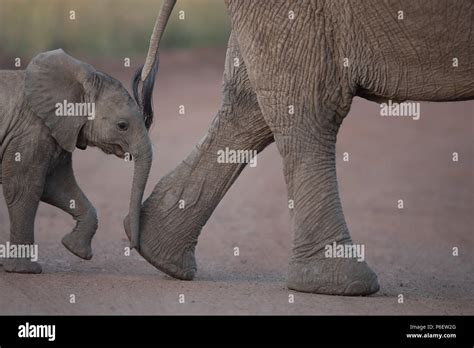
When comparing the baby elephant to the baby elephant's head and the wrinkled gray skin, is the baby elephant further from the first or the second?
the wrinkled gray skin

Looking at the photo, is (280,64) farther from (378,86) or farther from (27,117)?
(27,117)

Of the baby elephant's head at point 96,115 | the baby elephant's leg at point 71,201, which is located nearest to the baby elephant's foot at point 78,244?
the baby elephant's leg at point 71,201

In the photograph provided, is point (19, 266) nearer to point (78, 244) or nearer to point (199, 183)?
point (78, 244)

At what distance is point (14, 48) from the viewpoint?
68.5ft

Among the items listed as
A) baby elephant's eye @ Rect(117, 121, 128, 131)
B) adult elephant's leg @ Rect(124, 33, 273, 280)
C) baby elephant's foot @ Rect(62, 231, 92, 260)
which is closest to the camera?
baby elephant's eye @ Rect(117, 121, 128, 131)

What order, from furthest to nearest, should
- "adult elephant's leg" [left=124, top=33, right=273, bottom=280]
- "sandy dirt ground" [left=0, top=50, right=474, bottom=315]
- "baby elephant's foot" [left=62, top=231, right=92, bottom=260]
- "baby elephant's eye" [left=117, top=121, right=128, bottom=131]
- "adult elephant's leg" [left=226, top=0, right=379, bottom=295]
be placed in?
"baby elephant's foot" [left=62, top=231, right=92, bottom=260] → "adult elephant's leg" [left=124, top=33, right=273, bottom=280] → "baby elephant's eye" [left=117, top=121, right=128, bottom=131] → "adult elephant's leg" [left=226, top=0, right=379, bottom=295] → "sandy dirt ground" [left=0, top=50, right=474, bottom=315]

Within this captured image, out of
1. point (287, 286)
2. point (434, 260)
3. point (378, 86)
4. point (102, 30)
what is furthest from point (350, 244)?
point (102, 30)

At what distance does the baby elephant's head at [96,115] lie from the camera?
8430 millimetres

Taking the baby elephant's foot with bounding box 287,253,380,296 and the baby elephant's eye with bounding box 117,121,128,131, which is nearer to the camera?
the baby elephant's foot with bounding box 287,253,380,296

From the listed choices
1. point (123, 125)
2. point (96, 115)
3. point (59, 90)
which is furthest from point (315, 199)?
point (59, 90)

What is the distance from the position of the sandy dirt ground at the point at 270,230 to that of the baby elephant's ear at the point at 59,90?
3.51 feet

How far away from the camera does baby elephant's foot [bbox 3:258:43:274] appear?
27.6ft

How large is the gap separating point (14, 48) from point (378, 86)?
14.1 meters

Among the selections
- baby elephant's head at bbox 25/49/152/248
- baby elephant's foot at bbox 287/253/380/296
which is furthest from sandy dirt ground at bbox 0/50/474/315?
baby elephant's head at bbox 25/49/152/248
